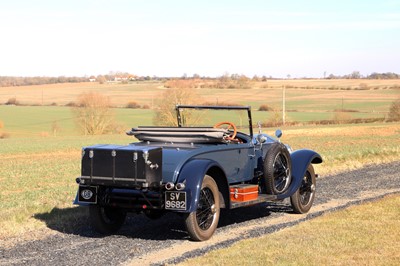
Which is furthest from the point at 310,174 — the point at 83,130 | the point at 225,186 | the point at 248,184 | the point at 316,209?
the point at 83,130

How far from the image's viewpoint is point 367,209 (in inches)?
430

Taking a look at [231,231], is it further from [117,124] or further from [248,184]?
[117,124]

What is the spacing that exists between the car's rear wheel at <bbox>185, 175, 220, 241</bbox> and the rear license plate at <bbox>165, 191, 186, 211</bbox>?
27cm

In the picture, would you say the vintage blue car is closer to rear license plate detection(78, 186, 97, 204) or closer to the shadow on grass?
rear license plate detection(78, 186, 97, 204)

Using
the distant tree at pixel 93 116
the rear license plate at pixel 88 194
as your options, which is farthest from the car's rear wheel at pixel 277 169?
the distant tree at pixel 93 116

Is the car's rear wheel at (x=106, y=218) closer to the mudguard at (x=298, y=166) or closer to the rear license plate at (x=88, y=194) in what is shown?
the rear license plate at (x=88, y=194)

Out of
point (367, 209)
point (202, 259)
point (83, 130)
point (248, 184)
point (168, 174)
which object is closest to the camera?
point (202, 259)

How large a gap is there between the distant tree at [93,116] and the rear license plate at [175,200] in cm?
6201

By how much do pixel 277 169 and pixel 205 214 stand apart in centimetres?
189

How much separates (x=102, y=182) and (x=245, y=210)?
3.67 meters

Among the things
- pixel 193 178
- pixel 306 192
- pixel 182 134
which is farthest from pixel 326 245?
pixel 306 192

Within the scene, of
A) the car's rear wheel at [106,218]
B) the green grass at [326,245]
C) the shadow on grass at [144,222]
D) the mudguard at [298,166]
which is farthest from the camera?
the mudguard at [298,166]

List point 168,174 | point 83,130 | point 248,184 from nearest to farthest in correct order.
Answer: point 168,174 < point 248,184 < point 83,130

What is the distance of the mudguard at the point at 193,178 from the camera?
27.4ft
